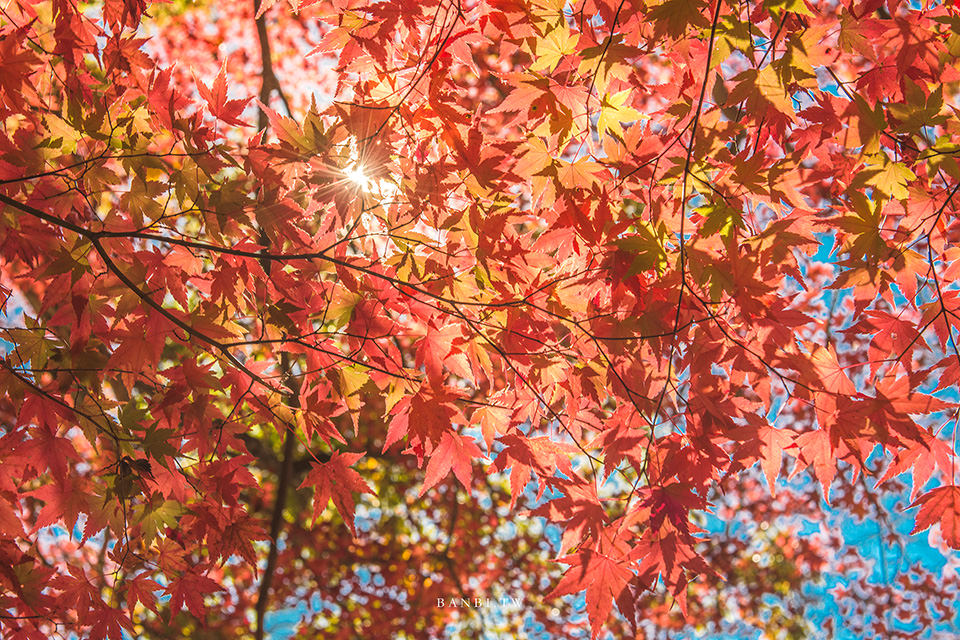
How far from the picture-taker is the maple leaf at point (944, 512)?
1.98 m

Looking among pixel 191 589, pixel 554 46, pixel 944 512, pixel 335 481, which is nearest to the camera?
pixel 944 512

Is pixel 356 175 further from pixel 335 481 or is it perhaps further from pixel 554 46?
pixel 335 481

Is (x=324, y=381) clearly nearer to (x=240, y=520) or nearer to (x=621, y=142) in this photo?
(x=240, y=520)

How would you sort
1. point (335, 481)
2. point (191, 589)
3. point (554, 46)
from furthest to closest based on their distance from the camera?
point (191, 589), point (335, 481), point (554, 46)

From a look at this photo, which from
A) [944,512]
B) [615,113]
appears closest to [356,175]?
[615,113]

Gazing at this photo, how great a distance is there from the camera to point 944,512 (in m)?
1.98

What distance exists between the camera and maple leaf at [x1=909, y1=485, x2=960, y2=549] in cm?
198

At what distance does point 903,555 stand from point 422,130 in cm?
846

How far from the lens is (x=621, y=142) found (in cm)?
219

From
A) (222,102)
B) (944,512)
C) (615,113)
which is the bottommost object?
(944,512)

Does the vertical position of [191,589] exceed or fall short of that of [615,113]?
it falls short

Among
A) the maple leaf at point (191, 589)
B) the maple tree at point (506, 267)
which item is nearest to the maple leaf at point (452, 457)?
the maple tree at point (506, 267)

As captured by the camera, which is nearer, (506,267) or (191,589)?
(506,267)

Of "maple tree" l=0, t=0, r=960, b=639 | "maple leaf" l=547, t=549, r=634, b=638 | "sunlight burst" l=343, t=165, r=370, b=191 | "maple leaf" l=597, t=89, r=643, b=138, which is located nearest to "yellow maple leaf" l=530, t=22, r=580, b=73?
"maple tree" l=0, t=0, r=960, b=639
